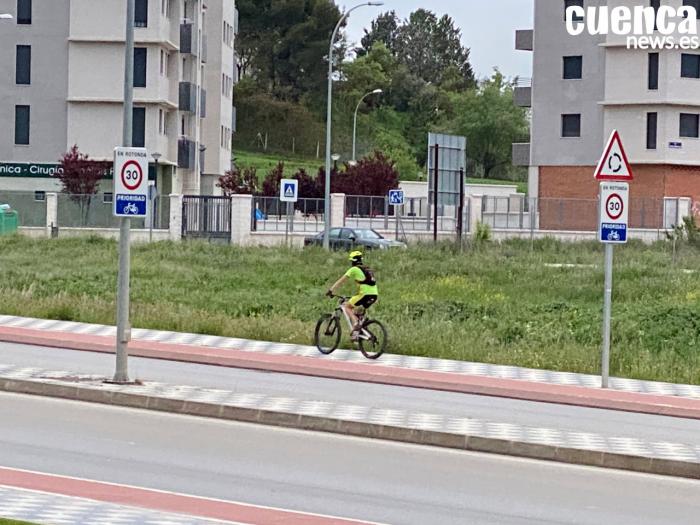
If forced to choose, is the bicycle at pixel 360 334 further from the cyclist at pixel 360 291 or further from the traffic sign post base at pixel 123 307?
the traffic sign post base at pixel 123 307

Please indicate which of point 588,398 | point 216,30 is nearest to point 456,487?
point 588,398

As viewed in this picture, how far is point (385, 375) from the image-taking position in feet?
69.8

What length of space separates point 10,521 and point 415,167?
357ft

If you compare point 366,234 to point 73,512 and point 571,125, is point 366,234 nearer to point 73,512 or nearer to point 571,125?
point 571,125

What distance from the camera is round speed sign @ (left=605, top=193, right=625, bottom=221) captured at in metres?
19.6

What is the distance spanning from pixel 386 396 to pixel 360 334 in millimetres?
4874

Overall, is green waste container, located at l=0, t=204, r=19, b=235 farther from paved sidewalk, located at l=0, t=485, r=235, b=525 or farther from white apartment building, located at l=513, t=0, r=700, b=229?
paved sidewalk, located at l=0, t=485, r=235, b=525

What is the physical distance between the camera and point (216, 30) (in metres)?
88.9

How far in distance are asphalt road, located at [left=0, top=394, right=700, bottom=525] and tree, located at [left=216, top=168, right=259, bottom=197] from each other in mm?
61493

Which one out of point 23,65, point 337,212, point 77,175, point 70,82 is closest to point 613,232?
point 337,212

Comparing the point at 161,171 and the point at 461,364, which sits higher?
the point at 161,171

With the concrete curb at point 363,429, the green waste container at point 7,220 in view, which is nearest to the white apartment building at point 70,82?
the green waste container at point 7,220

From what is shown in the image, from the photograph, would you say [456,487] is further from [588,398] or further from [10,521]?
[588,398]

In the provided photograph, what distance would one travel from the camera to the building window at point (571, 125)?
7575 centimetres
